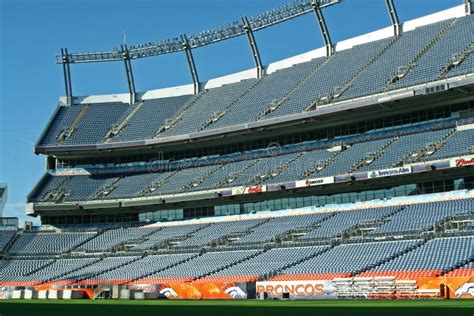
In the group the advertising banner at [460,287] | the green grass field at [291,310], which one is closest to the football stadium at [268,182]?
the advertising banner at [460,287]

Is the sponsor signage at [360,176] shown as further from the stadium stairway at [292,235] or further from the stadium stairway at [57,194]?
the stadium stairway at [57,194]

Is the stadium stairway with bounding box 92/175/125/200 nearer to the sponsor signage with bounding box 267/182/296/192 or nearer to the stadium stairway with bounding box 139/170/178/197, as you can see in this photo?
the stadium stairway with bounding box 139/170/178/197

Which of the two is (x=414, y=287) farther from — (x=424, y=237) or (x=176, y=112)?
(x=176, y=112)

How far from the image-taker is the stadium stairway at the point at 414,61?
51256 mm

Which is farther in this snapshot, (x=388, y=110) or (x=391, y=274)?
(x=388, y=110)

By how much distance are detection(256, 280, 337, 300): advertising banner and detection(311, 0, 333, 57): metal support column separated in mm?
31812

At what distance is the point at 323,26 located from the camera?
64.4 meters

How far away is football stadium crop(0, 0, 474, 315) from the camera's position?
40.1 m

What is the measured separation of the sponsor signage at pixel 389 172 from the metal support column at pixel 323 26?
70.0 feet

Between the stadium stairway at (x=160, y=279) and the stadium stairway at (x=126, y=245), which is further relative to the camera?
the stadium stairway at (x=126, y=245)

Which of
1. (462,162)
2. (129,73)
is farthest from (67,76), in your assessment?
(462,162)

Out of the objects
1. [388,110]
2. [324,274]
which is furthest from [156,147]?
[324,274]

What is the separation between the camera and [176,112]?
228 ft

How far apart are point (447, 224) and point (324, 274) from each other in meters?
8.24
